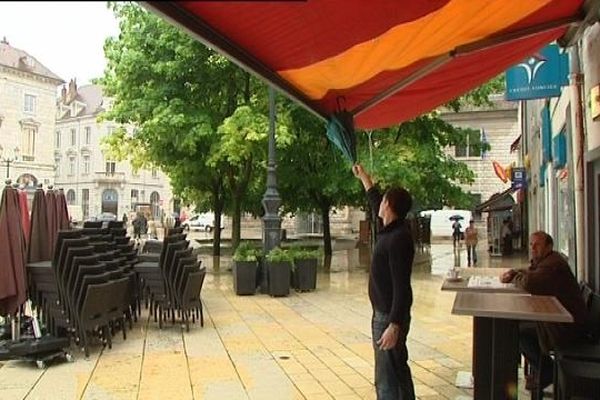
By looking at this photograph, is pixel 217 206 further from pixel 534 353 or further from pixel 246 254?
pixel 534 353

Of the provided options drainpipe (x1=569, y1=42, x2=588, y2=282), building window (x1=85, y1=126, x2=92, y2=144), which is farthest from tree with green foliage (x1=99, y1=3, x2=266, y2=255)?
building window (x1=85, y1=126, x2=92, y2=144)

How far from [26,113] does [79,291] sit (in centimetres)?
6009

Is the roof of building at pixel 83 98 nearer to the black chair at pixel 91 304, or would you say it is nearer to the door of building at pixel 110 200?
the door of building at pixel 110 200

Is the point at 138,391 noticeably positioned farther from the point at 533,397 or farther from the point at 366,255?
the point at 366,255

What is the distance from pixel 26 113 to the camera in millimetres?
61062

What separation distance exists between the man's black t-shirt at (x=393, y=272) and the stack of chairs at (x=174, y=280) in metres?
4.94

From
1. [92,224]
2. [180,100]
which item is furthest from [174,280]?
[180,100]

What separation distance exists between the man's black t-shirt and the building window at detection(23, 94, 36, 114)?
63.9 metres

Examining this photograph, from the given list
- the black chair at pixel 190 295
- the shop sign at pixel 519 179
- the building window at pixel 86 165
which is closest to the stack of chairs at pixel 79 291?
the black chair at pixel 190 295

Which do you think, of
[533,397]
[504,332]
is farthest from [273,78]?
[533,397]

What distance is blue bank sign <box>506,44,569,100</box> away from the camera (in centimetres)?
786

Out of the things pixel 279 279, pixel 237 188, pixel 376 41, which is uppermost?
pixel 376 41

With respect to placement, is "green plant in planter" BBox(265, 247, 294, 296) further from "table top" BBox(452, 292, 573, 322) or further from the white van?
the white van

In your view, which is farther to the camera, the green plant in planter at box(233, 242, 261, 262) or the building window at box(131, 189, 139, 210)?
the building window at box(131, 189, 139, 210)
